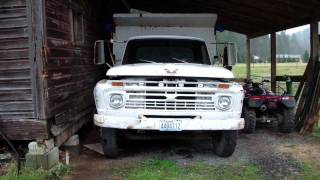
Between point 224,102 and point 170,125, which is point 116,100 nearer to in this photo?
point 170,125

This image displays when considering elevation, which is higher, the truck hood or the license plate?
the truck hood

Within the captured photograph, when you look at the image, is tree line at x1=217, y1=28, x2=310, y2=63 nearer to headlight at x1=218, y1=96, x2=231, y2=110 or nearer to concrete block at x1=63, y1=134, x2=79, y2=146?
concrete block at x1=63, y1=134, x2=79, y2=146

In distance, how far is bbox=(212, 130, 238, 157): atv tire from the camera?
8.00 meters

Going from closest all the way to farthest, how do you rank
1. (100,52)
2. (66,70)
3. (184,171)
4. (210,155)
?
(184,171), (210,155), (66,70), (100,52)

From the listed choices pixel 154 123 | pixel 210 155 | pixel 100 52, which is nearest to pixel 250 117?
pixel 210 155

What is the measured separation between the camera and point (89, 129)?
1167 centimetres

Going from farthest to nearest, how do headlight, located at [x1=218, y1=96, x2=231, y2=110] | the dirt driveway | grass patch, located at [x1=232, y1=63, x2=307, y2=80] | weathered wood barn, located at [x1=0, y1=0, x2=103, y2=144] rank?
grass patch, located at [x1=232, y1=63, x2=307, y2=80], headlight, located at [x1=218, y1=96, x2=231, y2=110], the dirt driveway, weathered wood barn, located at [x1=0, y1=0, x2=103, y2=144]

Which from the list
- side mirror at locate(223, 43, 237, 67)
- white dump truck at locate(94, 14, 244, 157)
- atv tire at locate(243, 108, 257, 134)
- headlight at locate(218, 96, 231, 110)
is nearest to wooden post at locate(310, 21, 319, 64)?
atv tire at locate(243, 108, 257, 134)

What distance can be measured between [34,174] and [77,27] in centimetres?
461

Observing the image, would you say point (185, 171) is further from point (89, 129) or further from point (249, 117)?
point (89, 129)

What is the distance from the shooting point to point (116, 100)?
7.54 metres

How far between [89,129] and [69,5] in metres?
3.44

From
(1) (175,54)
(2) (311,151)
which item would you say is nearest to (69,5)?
(1) (175,54)

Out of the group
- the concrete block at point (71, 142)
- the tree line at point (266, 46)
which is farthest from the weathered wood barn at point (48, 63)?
the tree line at point (266, 46)
